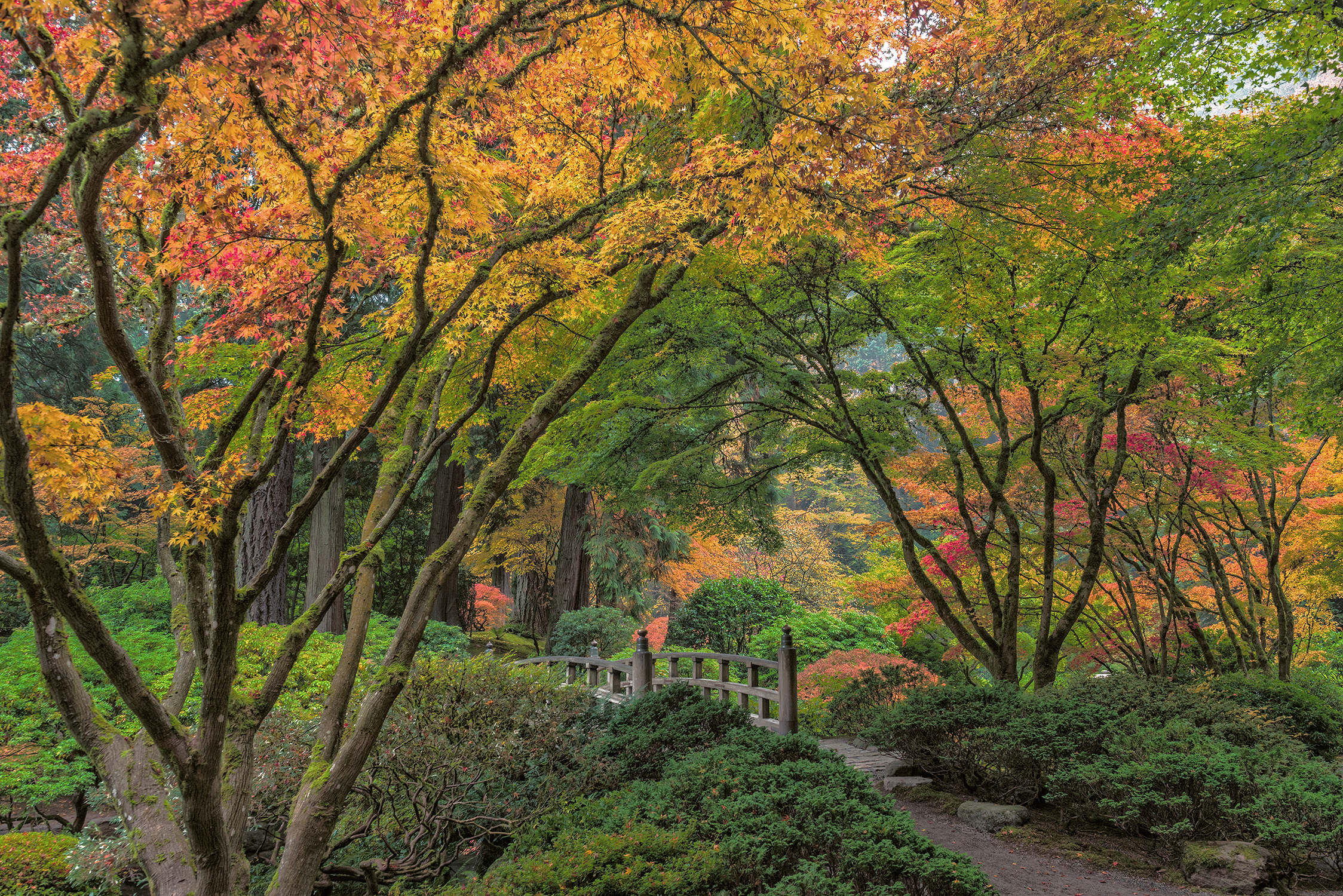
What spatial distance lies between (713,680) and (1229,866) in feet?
19.4

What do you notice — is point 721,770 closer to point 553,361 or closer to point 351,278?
point 351,278

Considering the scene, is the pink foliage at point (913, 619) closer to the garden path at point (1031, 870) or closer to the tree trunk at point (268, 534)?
the garden path at point (1031, 870)

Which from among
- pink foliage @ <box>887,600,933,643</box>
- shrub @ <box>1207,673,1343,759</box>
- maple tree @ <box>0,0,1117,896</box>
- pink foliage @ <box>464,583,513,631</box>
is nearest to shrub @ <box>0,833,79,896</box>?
maple tree @ <box>0,0,1117,896</box>

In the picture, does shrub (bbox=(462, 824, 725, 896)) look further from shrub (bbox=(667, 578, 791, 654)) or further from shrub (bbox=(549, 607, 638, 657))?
shrub (bbox=(667, 578, 791, 654))

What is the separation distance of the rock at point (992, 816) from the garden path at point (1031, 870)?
84 mm

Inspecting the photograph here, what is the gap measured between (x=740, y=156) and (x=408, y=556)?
19847 millimetres

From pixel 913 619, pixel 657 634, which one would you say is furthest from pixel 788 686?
→ pixel 657 634

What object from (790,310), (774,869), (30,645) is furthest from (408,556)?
(774,869)

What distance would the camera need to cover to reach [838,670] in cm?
1275

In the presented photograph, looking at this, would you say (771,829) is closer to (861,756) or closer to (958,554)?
(861,756)

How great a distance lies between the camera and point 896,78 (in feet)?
22.4

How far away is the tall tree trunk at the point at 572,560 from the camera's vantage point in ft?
53.5

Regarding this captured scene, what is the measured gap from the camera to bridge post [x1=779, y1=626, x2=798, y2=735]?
27.2 ft

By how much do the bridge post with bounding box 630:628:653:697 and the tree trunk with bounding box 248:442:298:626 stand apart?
18.7ft
